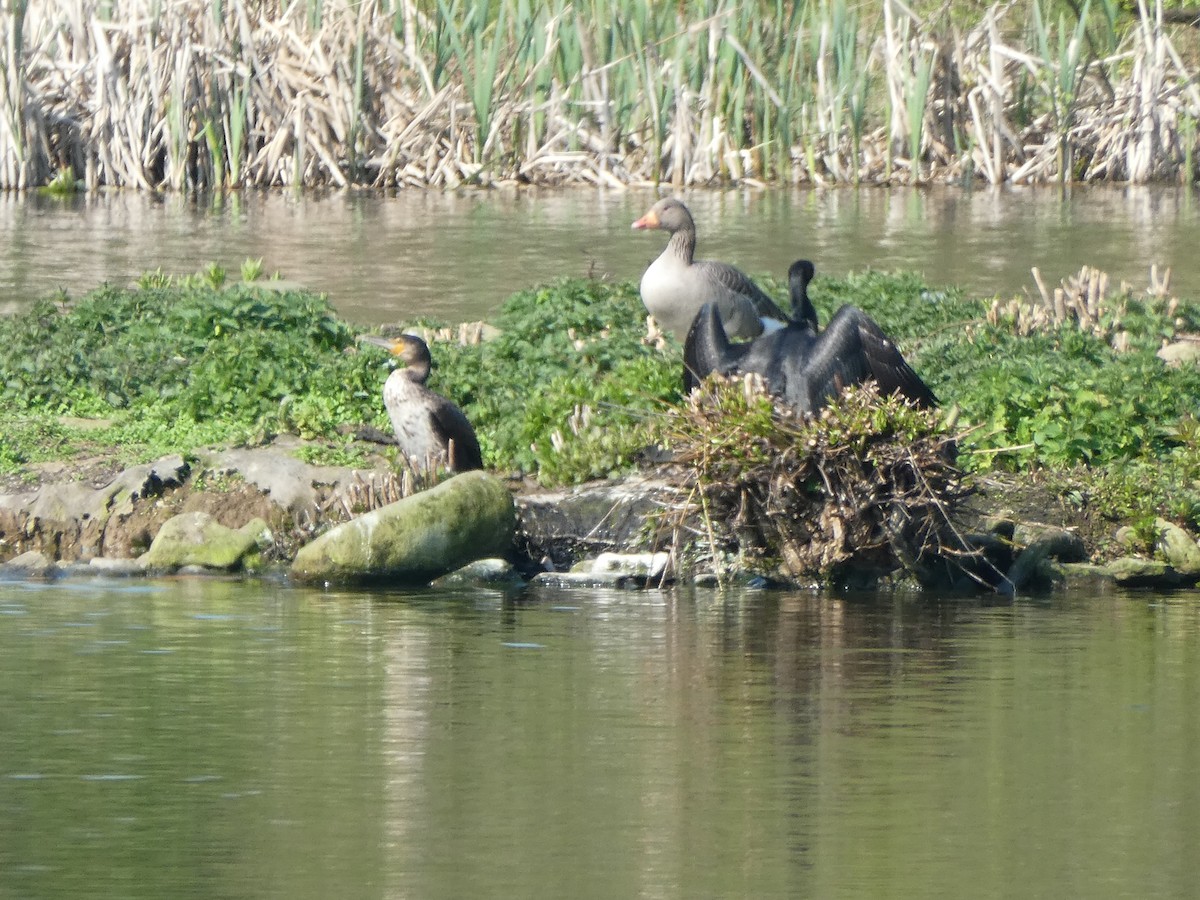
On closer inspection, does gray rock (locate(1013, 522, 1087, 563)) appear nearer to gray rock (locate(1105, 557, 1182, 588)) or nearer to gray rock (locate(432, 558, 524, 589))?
gray rock (locate(1105, 557, 1182, 588))

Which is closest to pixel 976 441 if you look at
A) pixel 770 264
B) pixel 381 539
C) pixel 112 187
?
pixel 381 539

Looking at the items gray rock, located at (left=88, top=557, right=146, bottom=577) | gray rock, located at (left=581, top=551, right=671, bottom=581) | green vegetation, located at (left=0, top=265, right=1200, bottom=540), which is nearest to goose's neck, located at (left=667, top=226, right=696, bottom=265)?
green vegetation, located at (left=0, top=265, right=1200, bottom=540)

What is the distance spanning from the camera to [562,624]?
30.9 ft

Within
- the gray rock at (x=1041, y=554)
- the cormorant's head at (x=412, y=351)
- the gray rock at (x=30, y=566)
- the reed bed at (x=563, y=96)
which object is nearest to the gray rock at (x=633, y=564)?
the gray rock at (x=1041, y=554)

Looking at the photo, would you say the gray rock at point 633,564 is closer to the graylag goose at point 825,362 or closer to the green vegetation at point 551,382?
the green vegetation at point 551,382

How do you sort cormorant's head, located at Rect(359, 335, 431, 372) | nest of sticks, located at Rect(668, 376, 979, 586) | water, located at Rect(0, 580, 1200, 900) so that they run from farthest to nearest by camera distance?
1. cormorant's head, located at Rect(359, 335, 431, 372)
2. nest of sticks, located at Rect(668, 376, 979, 586)
3. water, located at Rect(0, 580, 1200, 900)

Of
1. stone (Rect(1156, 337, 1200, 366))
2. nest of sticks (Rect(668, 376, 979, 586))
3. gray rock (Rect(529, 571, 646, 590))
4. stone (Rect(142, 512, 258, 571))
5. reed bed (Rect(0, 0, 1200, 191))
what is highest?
reed bed (Rect(0, 0, 1200, 191))

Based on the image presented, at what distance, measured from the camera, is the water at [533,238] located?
20.1 meters

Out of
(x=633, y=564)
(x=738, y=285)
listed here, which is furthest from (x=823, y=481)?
(x=738, y=285)

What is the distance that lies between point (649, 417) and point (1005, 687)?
4137 mm

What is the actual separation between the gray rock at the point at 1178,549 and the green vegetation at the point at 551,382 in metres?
0.19

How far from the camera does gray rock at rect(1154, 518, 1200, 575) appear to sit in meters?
10.6

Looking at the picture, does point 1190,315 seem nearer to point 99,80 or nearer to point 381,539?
point 381,539

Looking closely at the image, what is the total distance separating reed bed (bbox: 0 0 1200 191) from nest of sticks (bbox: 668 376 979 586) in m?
18.4
